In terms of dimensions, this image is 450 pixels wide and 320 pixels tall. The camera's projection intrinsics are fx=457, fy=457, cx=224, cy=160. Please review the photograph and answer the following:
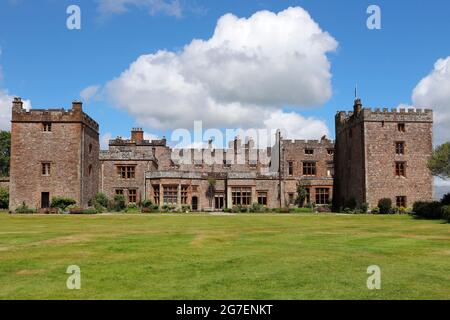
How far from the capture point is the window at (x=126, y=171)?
48.2m

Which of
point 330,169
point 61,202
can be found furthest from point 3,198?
point 330,169

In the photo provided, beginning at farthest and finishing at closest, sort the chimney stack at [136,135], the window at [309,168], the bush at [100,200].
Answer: the chimney stack at [136,135] < the window at [309,168] < the bush at [100,200]

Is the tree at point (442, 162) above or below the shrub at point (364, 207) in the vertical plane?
above

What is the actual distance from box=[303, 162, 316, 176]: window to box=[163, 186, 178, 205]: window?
1592cm

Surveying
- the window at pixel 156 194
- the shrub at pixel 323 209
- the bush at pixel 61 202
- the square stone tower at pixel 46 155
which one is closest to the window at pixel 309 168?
the shrub at pixel 323 209

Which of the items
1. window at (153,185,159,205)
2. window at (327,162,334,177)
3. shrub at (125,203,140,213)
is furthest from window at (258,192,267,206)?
shrub at (125,203,140,213)

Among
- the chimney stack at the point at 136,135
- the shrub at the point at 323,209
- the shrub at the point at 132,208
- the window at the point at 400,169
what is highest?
the chimney stack at the point at 136,135

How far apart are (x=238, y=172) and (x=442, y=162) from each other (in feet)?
73.5

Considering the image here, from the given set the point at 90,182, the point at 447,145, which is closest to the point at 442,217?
the point at 447,145

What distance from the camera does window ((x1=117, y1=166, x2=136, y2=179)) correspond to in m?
48.2

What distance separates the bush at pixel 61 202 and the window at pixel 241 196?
16218 mm

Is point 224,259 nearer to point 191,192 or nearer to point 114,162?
point 191,192

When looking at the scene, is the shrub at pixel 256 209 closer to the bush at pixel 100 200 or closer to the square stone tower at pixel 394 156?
the square stone tower at pixel 394 156

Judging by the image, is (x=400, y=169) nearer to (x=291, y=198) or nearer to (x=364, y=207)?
(x=364, y=207)
